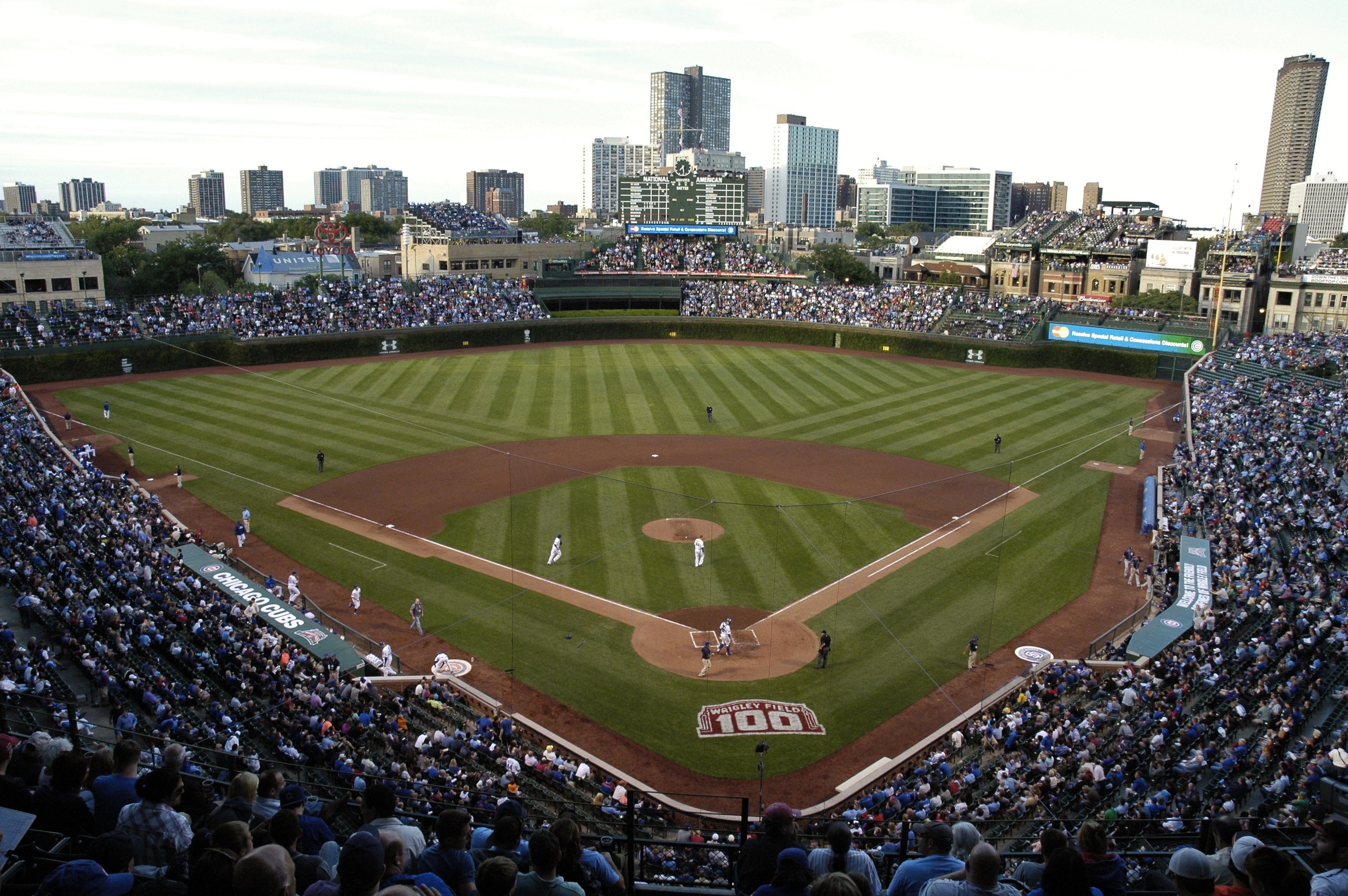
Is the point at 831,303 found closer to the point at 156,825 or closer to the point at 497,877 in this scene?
the point at 156,825

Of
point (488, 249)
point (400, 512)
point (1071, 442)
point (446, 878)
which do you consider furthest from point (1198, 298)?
point (446, 878)

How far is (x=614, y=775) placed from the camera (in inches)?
726

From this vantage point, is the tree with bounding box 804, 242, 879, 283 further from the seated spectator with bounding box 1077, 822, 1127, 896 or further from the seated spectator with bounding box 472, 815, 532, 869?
the seated spectator with bounding box 472, 815, 532, 869

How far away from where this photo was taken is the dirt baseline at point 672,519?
24.6 meters

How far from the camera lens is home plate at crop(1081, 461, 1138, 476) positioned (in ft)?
135

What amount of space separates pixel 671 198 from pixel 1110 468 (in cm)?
6656

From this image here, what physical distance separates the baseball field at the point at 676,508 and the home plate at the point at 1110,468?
0.57 m

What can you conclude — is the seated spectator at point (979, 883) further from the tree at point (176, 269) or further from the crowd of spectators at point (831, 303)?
the tree at point (176, 269)

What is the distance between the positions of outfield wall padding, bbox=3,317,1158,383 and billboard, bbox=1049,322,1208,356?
1.80ft

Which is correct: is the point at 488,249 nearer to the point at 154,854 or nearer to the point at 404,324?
the point at 404,324

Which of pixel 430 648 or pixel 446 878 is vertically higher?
pixel 446 878

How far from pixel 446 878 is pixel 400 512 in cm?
2913

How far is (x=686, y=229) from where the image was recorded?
94.4m

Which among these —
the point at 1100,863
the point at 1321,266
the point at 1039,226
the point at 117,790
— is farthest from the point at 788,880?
the point at 1039,226
